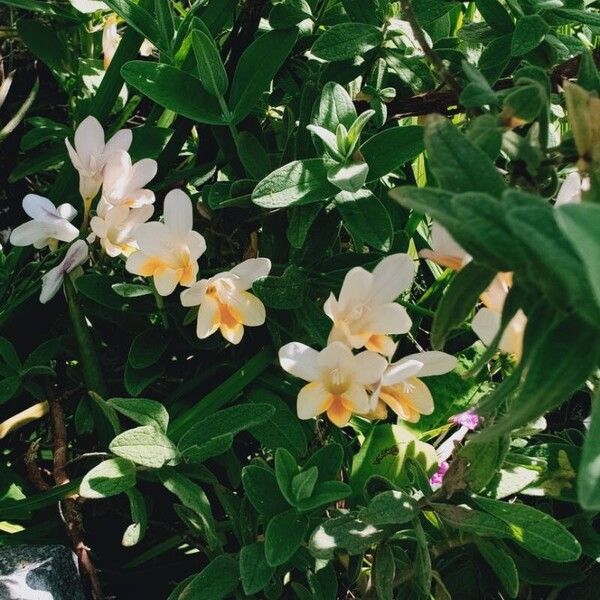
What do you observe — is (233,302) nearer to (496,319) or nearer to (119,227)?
(119,227)

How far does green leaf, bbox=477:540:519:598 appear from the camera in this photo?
107 centimetres

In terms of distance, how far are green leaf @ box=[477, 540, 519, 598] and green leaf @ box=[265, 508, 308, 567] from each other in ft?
0.81

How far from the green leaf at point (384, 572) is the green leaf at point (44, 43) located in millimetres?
951

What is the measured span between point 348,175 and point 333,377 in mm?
234

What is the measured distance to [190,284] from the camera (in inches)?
41.7

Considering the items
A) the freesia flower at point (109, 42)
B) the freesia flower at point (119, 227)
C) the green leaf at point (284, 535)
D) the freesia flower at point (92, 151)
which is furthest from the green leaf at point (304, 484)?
the freesia flower at point (109, 42)

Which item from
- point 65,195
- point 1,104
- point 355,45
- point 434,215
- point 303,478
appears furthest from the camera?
point 1,104

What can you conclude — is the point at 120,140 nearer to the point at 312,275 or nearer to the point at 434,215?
the point at 312,275

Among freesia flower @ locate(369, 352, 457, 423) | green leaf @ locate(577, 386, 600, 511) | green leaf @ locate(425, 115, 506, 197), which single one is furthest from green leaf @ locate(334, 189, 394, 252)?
green leaf @ locate(577, 386, 600, 511)

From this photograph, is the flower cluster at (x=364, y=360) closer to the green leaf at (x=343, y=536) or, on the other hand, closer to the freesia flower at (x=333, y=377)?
the freesia flower at (x=333, y=377)

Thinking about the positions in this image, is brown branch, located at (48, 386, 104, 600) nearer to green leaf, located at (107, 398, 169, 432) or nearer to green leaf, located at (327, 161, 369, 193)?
green leaf, located at (107, 398, 169, 432)

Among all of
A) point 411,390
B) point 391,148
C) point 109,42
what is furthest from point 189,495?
point 109,42

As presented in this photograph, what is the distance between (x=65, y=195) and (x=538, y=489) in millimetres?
838

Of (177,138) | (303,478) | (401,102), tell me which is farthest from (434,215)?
(177,138)
